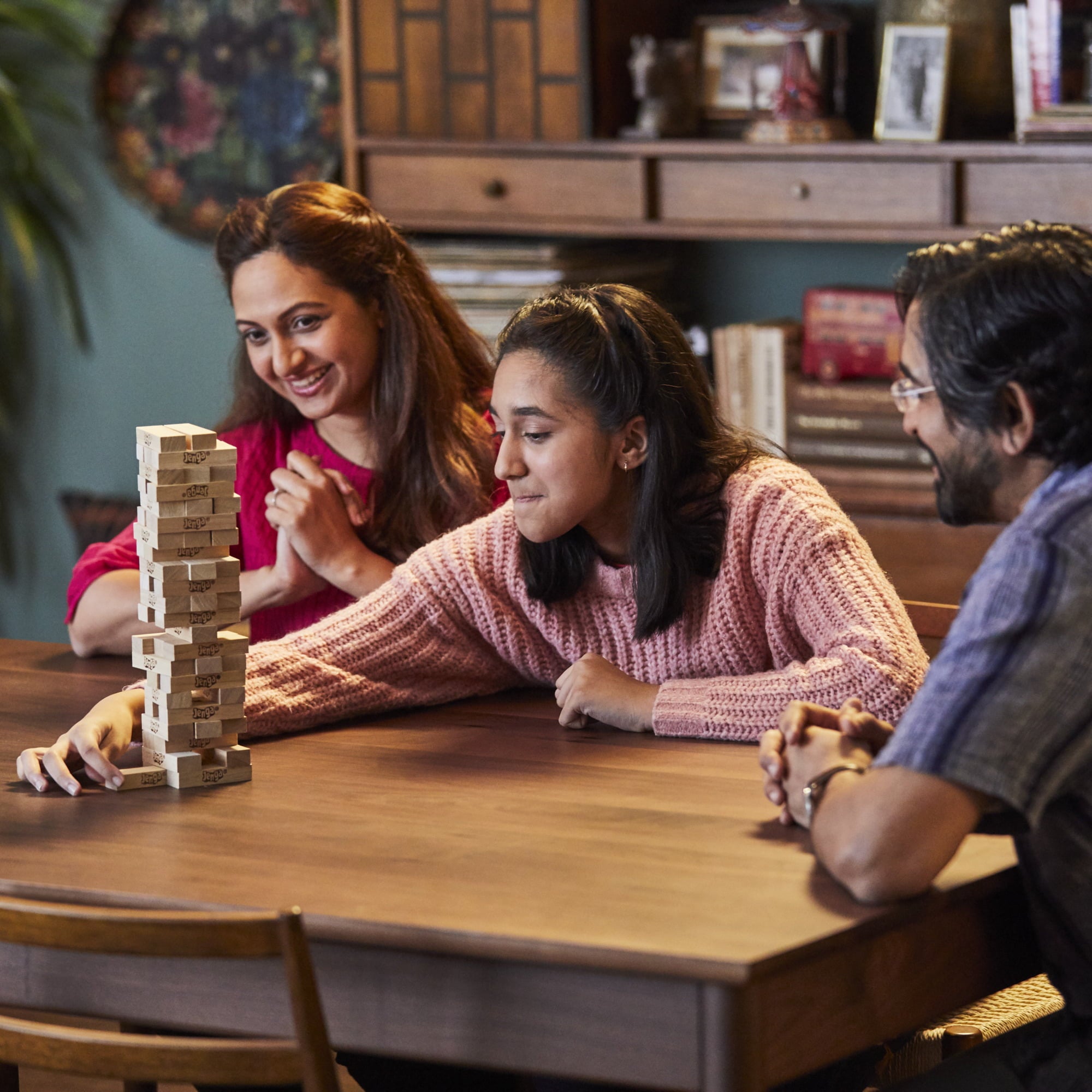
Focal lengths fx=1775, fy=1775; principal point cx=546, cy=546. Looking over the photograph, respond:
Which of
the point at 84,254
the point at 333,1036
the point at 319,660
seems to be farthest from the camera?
the point at 84,254

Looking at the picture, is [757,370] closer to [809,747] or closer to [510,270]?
[510,270]

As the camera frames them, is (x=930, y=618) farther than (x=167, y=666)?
Yes

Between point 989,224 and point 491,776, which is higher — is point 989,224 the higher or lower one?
the higher one

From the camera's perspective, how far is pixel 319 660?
195 centimetres

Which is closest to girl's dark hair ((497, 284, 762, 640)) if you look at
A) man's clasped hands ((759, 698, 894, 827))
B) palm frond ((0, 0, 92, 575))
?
man's clasped hands ((759, 698, 894, 827))

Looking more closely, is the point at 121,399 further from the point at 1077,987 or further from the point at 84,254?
the point at 1077,987

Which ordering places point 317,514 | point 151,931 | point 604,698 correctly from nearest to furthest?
point 151,931, point 604,698, point 317,514

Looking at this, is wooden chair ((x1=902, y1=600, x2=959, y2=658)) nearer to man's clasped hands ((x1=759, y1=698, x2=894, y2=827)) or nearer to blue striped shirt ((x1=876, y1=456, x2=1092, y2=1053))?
man's clasped hands ((x1=759, y1=698, x2=894, y2=827))

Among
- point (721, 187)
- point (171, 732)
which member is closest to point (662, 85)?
point (721, 187)

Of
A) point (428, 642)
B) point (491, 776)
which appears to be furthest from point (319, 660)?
point (491, 776)

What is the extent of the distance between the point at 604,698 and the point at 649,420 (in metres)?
0.30

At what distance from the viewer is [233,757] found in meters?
1.71

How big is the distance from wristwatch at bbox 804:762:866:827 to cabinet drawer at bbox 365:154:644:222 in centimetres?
189

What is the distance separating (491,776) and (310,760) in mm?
205
